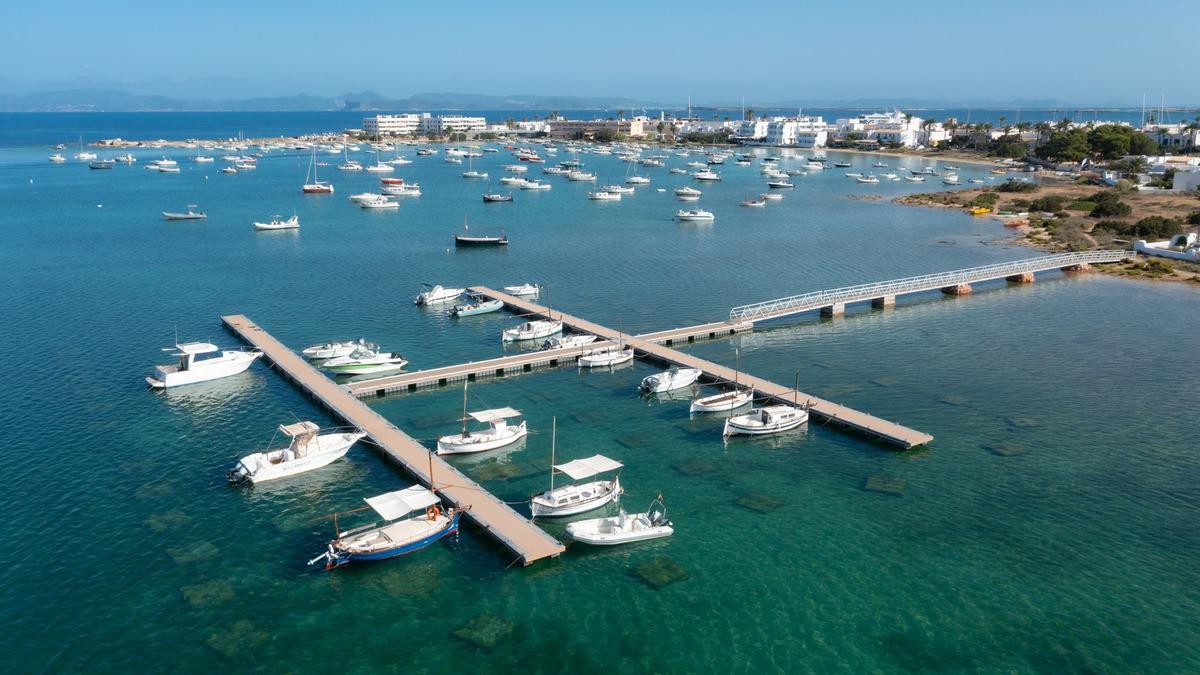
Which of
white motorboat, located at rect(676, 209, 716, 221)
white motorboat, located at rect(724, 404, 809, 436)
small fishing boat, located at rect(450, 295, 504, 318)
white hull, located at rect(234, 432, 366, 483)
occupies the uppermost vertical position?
white motorboat, located at rect(676, 209, 716, 221)

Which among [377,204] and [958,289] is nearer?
[958,289]

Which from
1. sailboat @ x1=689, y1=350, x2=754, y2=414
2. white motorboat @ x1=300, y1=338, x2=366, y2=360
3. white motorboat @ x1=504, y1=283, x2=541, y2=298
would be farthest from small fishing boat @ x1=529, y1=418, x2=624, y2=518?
white motorboat @ x1=504, y1=283, x2=541, y2=298

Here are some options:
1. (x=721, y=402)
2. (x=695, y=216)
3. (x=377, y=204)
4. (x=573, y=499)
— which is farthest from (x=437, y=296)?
(x=377, y=204)

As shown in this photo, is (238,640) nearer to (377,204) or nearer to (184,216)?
(184,216)

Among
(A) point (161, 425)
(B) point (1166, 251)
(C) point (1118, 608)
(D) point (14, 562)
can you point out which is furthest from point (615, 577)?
(B) point (1166, 251)

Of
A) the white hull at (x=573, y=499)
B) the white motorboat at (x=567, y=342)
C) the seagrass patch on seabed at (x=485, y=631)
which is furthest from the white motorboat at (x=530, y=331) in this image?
the seagrass patch on seabed at (x=485, y=631)

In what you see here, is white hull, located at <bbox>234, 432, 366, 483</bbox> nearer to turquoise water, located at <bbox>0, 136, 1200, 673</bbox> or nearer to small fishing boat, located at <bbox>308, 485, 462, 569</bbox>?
turquoise water, located at <bbox>0, 136, 1200, 673</bbox>
